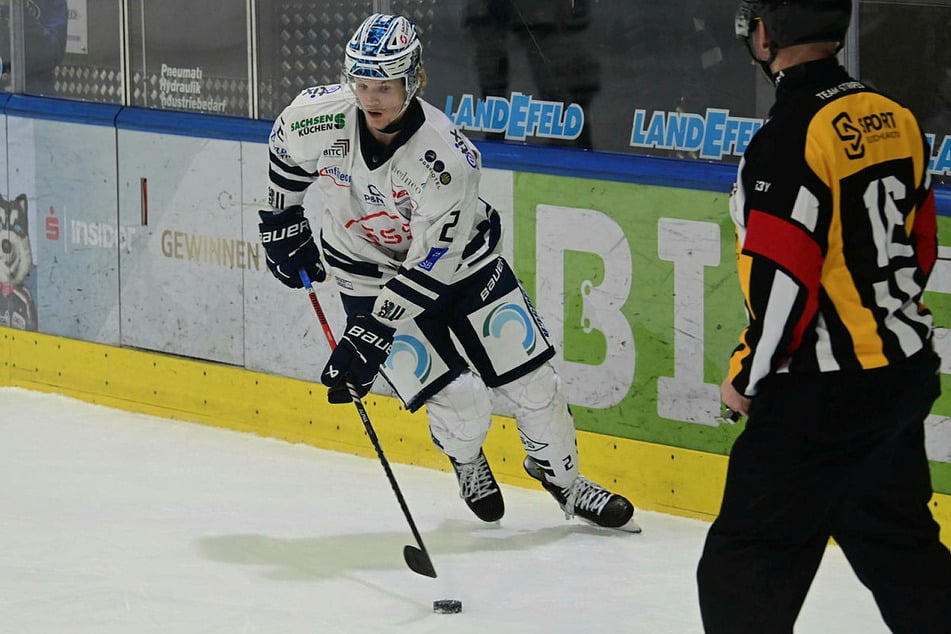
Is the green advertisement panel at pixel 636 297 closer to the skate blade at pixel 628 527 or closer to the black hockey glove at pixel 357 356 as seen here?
the skate blade at pixel 628 527

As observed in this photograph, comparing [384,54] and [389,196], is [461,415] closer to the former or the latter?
[389,196]

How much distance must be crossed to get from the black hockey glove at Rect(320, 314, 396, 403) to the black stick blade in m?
0.37

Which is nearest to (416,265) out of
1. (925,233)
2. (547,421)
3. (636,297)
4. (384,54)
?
(384,54)

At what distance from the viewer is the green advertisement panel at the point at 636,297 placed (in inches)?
174

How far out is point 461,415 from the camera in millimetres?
4332

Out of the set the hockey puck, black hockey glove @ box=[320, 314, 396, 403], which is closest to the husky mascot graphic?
black hockey glove @ box=[320, 314, 396, 403]

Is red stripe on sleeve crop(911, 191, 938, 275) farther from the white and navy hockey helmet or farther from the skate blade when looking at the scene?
the skate blade

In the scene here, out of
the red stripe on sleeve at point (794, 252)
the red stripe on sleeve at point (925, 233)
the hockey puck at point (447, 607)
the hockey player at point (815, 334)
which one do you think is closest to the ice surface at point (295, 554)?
the hockey puck at point (447, 607)

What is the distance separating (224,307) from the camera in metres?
5.62

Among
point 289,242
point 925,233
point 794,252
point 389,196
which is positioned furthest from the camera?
point 289,242

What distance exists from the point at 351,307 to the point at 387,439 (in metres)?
0.91

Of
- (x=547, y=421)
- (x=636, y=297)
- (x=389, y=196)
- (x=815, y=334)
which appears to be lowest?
(x=547, y=421)

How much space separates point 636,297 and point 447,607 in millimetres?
1201

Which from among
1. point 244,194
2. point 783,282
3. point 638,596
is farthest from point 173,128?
point 783,282
